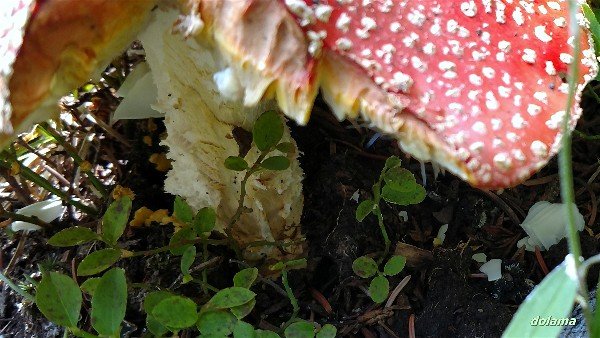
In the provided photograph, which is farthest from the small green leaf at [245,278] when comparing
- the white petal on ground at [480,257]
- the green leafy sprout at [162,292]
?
the white petal on ground at [480,257]

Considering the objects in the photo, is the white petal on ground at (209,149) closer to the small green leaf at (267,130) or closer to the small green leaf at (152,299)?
the small green leaf at (267,130)

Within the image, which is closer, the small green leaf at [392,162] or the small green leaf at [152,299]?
the small green leaf at [152,299]

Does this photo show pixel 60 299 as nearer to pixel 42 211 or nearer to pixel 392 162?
pixel 42 211

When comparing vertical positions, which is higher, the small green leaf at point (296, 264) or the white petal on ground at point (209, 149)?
the white petal on ground at point (209, 149)

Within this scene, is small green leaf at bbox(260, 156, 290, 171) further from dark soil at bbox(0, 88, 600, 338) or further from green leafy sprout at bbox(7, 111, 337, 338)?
dark soil at bbox(0, 88, 600, 338)

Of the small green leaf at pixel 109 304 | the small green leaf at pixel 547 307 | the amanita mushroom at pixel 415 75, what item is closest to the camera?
the small green leaf at pixel 547 307

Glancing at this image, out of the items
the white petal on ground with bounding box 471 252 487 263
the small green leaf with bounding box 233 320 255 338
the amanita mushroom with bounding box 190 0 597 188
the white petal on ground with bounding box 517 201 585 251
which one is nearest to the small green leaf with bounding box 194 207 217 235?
the small green leaf with bounding box 233 320 255 338

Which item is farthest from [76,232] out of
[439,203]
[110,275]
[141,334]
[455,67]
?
[439,203]

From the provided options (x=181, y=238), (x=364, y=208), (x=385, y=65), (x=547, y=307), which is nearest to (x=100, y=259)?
(x=181, y=238)

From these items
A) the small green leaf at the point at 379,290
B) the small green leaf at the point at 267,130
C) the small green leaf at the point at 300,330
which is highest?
the small green leaf at the point at 267,130
